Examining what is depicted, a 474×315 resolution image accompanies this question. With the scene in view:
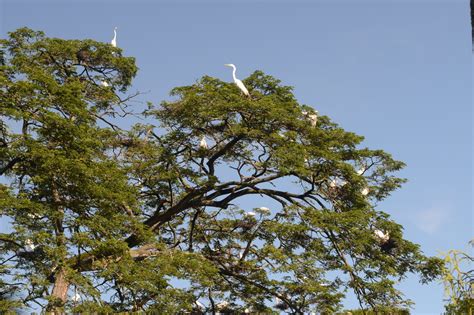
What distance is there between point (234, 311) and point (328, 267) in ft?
11.1

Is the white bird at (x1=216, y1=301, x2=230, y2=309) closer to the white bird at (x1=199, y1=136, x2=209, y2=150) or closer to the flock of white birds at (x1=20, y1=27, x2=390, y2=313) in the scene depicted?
the flock of white birds at (x1=20, y1=27, x2=390, y2=313)

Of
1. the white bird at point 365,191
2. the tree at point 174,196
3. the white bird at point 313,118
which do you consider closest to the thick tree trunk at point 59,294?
the tree at point 174,196

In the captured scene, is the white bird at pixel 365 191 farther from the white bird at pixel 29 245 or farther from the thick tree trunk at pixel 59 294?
the white bird at pixel 29 245

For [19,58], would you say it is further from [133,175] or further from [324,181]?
[324,181]

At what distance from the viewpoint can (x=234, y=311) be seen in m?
16.8

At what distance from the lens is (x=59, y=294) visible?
13.1 m

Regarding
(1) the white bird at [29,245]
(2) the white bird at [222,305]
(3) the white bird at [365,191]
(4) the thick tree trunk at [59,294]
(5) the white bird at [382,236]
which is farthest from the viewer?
(2) the white bird at [222,305]

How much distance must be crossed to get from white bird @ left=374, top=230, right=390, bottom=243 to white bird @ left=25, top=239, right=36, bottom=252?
6.99m

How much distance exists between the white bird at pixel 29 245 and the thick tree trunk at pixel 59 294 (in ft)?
2.33

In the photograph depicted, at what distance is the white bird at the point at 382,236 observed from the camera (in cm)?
1416

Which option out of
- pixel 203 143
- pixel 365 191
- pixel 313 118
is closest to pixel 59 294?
pixel 203 143

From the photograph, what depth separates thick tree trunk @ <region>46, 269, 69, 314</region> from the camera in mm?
12383

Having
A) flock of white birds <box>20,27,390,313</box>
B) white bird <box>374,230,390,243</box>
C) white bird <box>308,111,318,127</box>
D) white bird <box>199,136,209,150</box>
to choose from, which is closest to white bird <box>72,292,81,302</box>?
flock of white birds <box>20,27,390,313</box>

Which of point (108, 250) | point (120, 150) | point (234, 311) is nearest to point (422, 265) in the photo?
point (234, 311)
